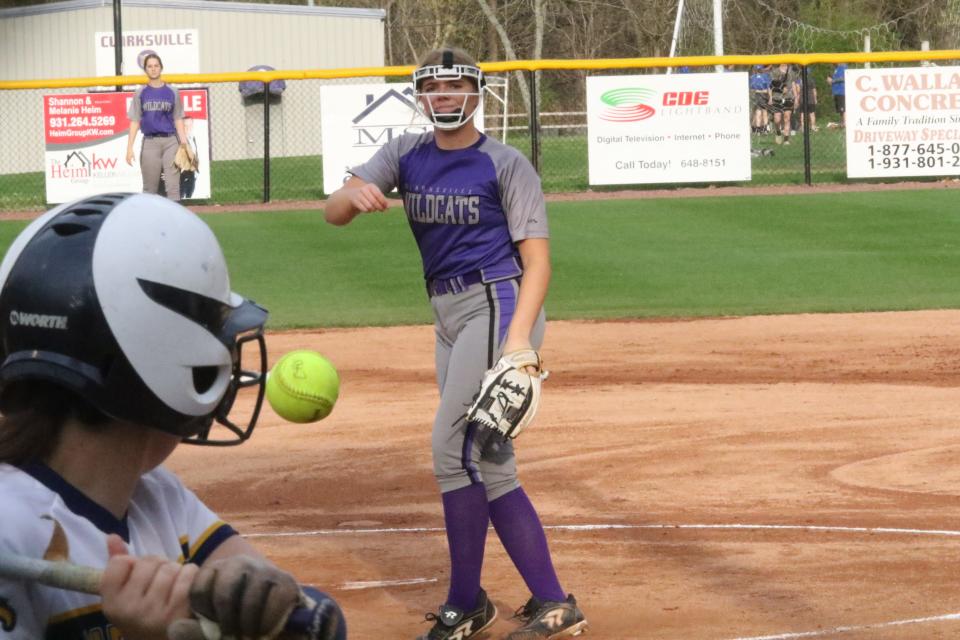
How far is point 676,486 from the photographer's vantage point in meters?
7.71

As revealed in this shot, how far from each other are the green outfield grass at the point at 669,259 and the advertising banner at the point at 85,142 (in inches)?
57.5

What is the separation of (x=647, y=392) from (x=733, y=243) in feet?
23.4

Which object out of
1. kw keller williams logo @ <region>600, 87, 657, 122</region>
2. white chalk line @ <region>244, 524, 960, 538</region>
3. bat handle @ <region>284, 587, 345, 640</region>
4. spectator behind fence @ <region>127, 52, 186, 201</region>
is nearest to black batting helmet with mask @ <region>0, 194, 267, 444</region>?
bat handle @ <region>284, 587, 345, 640</region>

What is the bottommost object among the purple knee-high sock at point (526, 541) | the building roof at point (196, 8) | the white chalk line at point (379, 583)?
the white chalk line at point (379, 583)

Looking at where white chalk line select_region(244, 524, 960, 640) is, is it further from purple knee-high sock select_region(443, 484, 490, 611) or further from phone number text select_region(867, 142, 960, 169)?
phone number text select_region(867, 142, 960, 169)

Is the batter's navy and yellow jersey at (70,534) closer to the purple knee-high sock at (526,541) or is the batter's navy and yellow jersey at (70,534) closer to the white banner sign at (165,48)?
the purple knee-high sock at (526,541)

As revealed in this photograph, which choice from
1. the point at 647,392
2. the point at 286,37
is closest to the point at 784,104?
the point at 286,37

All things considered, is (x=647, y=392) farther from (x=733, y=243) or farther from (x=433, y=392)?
(x=733, y=243)

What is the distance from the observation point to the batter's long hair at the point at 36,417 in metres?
2.14

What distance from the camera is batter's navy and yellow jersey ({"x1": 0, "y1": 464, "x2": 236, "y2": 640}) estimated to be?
2.02 m

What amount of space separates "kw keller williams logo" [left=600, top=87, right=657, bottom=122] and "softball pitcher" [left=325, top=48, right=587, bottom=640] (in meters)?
15.2

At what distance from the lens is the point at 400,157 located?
5.58 m

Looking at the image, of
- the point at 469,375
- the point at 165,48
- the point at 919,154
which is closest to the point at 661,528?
the point at 469,375

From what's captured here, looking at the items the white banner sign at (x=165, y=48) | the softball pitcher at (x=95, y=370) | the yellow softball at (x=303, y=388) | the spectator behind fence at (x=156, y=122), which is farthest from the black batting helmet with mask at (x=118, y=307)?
the white banner sign at (x=165, y=48)
